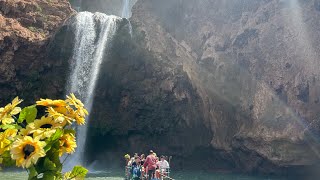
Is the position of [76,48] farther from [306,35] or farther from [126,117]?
[306,35]

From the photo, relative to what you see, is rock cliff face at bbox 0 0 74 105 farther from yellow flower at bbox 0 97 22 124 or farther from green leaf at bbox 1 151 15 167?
green leaf at bbox 1 151 15 167

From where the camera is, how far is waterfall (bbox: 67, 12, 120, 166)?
38.8 m

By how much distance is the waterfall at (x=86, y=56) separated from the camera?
3878cm

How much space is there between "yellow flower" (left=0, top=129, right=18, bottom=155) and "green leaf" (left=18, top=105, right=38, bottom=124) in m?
0.13

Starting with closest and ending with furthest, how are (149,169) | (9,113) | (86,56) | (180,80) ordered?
(9,113) → (149,169) → (180,80) → (86,56)

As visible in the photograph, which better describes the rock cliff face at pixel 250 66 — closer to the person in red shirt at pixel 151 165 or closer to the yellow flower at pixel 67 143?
the person in red shirt at pixel 151 165

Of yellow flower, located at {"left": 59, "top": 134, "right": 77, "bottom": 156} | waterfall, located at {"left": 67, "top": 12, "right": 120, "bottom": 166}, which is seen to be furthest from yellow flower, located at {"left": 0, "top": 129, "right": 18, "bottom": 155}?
waterfall, located at {"left": 67, "top": 12, "right": 120, "bottom": 166}

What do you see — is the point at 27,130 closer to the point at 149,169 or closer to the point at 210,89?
the point at 149,169

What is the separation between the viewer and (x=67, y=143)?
88.6 inches

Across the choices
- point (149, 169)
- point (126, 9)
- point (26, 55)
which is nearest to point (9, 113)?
point (149, 169)

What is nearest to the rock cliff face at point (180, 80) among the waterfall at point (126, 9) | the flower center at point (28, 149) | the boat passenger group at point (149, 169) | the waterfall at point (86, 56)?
the waterfall at point (86, 56)

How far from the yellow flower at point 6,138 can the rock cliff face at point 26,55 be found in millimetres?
37221

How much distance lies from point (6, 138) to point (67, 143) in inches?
13.5

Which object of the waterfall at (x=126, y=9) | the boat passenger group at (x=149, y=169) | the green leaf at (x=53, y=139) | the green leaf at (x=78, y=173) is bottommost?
the boat passenger group at (x=149, y=169)
